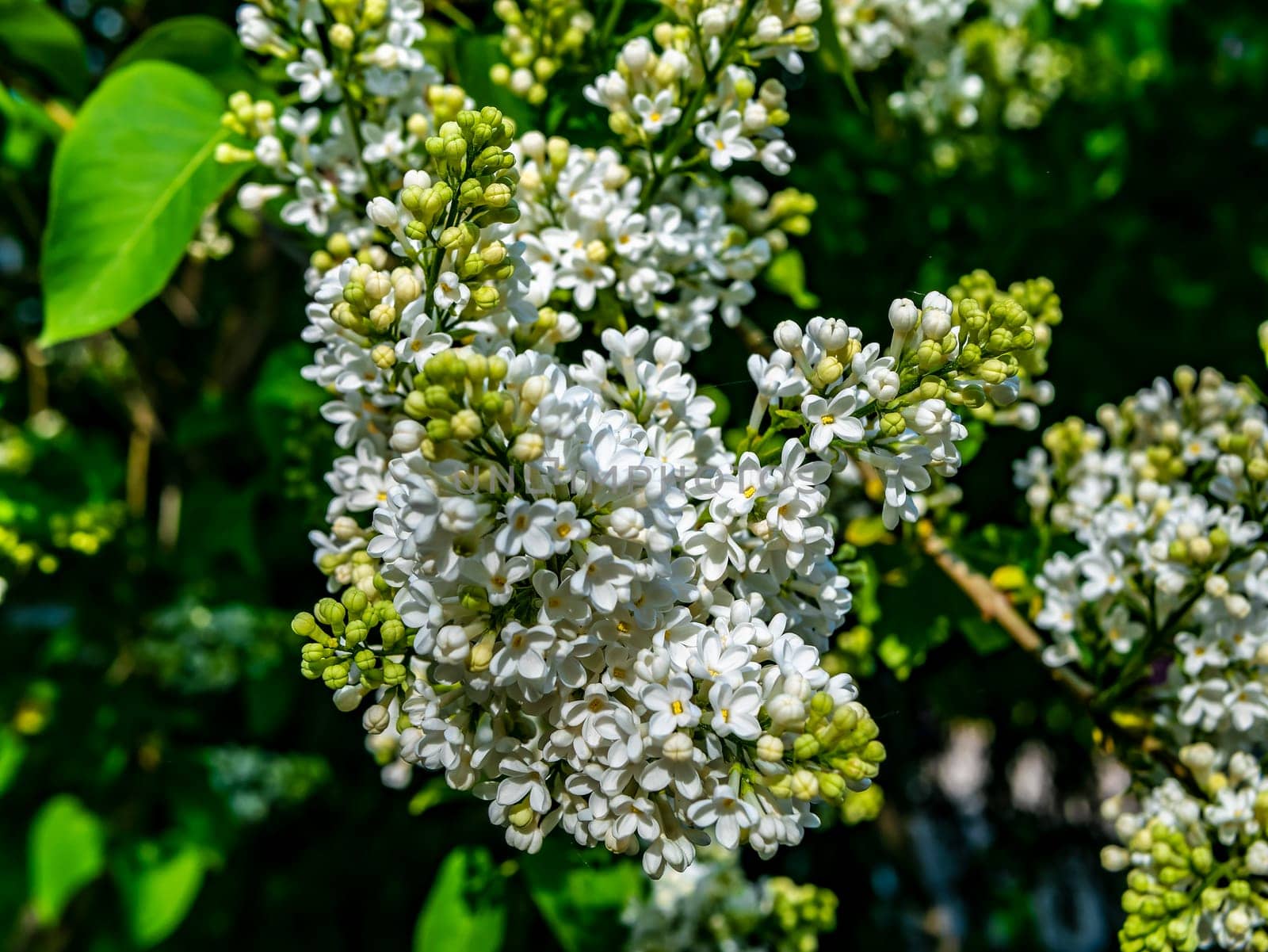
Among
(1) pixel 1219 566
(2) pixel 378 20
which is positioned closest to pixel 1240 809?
(1) pixel 1219 566

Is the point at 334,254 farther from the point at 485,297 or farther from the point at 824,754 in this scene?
the point at 824,754

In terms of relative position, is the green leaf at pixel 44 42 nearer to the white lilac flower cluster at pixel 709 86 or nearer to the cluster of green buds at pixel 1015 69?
the white lilac flower cluster at pixel 709 86

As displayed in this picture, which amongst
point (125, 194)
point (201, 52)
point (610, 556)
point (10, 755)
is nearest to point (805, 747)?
point (610, 556)

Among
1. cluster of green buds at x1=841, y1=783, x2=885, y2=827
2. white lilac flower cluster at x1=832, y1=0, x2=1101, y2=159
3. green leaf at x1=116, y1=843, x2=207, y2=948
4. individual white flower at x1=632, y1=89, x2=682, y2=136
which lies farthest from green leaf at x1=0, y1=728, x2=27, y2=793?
white lilac flower cluster at x1=832, y1=0, x2=1101, y2=159

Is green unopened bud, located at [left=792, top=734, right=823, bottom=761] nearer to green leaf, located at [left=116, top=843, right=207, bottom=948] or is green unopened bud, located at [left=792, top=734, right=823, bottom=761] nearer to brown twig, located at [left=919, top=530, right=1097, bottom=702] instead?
brown twig, located at [left=919, top=530, right=1097, bottom=702]

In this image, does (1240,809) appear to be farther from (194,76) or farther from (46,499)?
(46,499)

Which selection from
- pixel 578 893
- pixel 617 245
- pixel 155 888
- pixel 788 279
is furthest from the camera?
pixel 155 888
